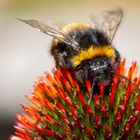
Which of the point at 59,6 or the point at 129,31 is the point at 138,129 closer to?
the point at 129,31

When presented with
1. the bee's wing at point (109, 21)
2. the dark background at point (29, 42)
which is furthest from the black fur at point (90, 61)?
the dark background at point (29, 42)

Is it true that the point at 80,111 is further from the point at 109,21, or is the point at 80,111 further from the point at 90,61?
the point at 109,21

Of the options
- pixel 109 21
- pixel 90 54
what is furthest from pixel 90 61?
pixel 109 21

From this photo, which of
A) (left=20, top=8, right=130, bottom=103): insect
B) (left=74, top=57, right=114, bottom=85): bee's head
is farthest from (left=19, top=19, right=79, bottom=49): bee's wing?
(left=74, top=57, right=114, bottom=85): bee's head

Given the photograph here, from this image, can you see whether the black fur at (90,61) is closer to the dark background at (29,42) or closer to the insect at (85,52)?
the insect at (85,52)

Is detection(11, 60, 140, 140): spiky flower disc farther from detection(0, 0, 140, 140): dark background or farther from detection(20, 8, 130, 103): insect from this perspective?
detection(0, 0, 140, 140): dark background
